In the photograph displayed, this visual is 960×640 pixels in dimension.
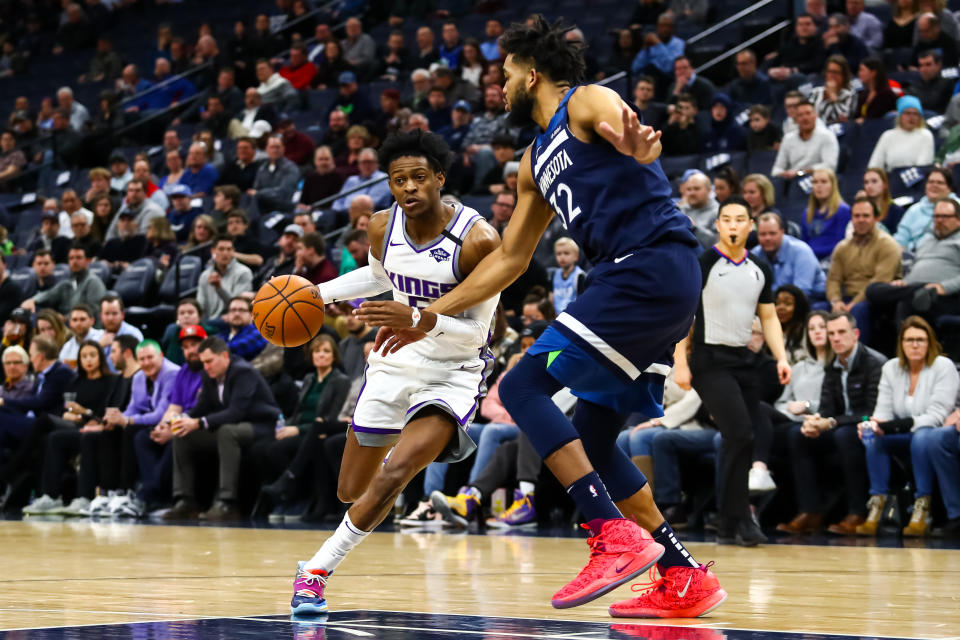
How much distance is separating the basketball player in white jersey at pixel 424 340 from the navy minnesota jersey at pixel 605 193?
0.65 metres

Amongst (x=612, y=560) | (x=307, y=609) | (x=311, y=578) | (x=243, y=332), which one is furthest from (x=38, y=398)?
(x=612, y=560)

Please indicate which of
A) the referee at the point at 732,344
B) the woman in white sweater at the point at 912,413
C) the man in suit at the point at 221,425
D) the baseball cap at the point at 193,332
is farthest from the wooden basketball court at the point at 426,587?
the baseball cap at the point at 193,332

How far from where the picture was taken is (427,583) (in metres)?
5.37

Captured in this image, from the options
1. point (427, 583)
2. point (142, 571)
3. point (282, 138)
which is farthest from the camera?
point (282, 138)

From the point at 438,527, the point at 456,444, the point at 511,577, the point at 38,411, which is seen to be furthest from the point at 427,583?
the point at 38,411

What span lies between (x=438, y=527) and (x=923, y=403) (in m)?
3.27

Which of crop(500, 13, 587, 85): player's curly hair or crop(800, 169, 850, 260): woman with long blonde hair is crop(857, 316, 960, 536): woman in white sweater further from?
crop(500, 13, 587, 85): player's curly hair

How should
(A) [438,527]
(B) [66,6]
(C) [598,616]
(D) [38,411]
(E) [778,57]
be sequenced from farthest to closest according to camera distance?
(B) [66,6], (E) [778,57], (D) [38,411], (A) [438,527], (C) [598,616]

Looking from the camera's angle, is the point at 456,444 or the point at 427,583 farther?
the point at 427,583

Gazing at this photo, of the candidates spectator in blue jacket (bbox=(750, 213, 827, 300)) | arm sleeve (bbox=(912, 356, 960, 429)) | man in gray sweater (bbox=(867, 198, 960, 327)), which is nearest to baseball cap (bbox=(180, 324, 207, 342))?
spectator in blue jacket (bbox=(750, 213, 827, 300))

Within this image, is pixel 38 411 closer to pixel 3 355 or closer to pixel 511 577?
pixel 3 355

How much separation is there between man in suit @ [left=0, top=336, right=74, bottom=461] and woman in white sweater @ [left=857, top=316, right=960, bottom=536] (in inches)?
266

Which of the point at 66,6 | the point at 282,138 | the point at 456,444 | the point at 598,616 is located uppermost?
the point at 66,6

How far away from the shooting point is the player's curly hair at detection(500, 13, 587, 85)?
4.25 m
